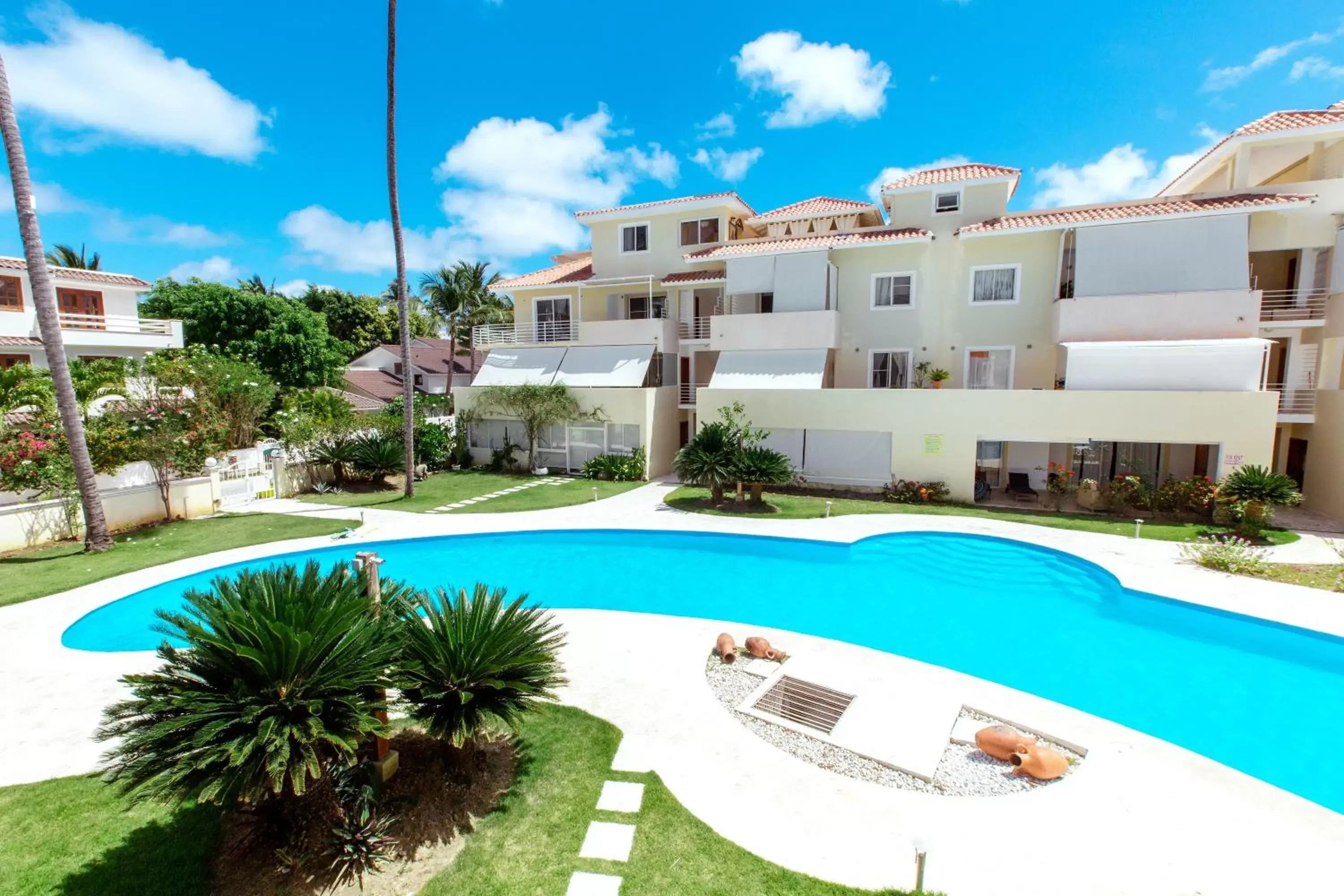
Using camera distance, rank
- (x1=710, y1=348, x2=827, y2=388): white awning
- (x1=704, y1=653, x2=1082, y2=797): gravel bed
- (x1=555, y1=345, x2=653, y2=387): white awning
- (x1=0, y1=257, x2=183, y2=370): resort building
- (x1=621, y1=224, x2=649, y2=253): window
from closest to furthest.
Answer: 1. (x1=704, y1=653, x2=1082, y2=797): gravel bed
2. (x1=710, y1=348, x2=827, y2=388): white awning
3. (x1=555, y1=345, x2=653, y2=387): white awning
4. (x1=0, y1=257, x2=183, y2=370): resort building
5. (x1=621, y1=224, x2=649, y2=253): window

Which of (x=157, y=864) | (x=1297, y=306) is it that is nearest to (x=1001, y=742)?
(x=157, y=864)

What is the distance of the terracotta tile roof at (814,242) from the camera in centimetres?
2848

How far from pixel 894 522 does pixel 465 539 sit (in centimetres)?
1526

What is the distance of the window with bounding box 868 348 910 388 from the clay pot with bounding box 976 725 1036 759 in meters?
23.0

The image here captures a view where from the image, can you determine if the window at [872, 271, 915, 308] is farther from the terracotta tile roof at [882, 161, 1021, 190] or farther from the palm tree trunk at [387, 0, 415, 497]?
the palm tree trunk at [387, 0, 415, 497]

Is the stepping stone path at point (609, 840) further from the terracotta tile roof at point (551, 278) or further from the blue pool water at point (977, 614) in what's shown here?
the terracotta tile roof at point (551, 278)

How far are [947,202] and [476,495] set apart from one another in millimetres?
26389

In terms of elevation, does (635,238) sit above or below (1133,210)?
above

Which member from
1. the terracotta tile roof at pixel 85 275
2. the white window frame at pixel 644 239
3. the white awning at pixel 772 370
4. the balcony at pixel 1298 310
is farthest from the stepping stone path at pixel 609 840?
the terracotta tile roof at pixel 85 275

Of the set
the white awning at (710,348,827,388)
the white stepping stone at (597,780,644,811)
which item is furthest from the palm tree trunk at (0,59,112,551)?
the white awning at (710,348,827,388)

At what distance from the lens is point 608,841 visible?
22.0 ft

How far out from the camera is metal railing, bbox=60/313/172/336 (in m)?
34.2

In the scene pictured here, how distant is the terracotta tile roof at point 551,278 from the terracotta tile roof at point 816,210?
10721 millimetres

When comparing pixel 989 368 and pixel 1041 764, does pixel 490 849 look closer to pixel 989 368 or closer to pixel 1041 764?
pixel 1041 764
